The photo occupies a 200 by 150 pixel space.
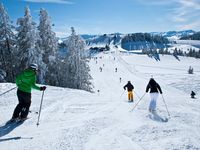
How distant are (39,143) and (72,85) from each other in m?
36.5

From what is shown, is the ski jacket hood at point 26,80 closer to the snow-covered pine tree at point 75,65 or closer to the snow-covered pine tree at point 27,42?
the snow-covered pine tree at point 27,42

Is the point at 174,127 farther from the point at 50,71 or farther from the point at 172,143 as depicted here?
the point at 50,71

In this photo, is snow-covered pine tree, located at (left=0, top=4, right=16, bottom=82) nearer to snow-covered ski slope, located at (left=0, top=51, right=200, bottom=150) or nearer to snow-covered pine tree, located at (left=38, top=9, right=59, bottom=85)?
snow-covered pine tree, located at (left=38, top=9, right=59, bottom=85)

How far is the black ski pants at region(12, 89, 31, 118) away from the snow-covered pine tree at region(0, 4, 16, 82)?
1162 inches

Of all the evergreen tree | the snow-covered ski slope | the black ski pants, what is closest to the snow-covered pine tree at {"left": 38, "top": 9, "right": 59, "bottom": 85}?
the evergreen tree

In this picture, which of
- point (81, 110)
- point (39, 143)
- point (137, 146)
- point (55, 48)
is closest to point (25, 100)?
point (39, 143)

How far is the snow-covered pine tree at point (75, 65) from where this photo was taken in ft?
141

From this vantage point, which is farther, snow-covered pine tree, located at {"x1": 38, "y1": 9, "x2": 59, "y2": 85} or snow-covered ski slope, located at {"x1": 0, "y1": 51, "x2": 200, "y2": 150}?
snow-covered pine tree, located at {"x1": 38, "y1": 9, "x2": 59, "y2": 85}

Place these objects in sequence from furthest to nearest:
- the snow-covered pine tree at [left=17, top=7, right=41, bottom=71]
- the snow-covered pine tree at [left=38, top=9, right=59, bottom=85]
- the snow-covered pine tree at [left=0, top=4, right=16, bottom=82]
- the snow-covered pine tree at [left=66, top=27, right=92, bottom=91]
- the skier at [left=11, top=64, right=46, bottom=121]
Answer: the snow-covered pine tree at [left=66, top=27, right=92, bottom=91]
the snow-covered pine tree at [left=38, top=9, right=59, bottom=85]
the snow-covered pine tree at [left=0, top=4, right=16, bottom=82]
the snow-covered pine tree at [left=17, top=7, right=41, bottom=71]
the skier at [left=11, top=64, right=46, bottom=121]

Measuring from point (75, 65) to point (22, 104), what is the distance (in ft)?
114

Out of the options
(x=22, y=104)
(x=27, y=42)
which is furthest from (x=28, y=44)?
(x=22, y=104)

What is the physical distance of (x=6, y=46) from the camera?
37.6 m

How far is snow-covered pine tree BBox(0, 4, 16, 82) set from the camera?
118 feet

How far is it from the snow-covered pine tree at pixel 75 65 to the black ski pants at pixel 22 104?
3360 centimetres
